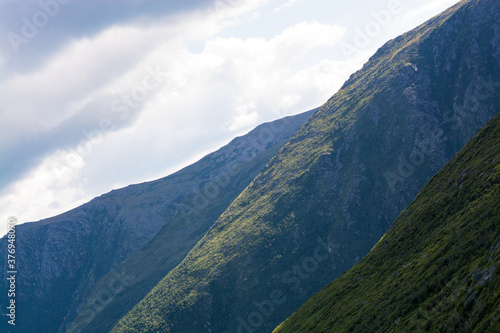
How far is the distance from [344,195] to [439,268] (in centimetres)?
10702

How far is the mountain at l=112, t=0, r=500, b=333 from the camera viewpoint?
409 ft

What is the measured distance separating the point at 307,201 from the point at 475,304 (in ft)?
429

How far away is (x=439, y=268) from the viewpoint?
131 feet

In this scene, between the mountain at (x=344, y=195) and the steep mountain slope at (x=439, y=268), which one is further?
the mountain at (x=344, y=195)

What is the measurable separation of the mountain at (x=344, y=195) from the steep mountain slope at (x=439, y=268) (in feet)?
184

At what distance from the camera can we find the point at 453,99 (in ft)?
442

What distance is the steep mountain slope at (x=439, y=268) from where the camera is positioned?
29000 millimetres

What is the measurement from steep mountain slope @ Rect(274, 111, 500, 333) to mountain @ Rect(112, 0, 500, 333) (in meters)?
56.0

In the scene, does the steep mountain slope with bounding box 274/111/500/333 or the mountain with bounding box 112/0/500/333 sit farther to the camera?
the mountain with bounding box 112/0/500/333

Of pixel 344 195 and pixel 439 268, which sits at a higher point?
pixel 439 268

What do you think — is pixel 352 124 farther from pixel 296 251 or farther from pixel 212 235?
pixel 212 235

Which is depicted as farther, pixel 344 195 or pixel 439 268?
pixel 344 195

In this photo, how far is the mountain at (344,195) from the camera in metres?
125

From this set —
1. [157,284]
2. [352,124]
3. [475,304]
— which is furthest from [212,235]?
[475,304]
